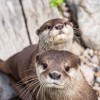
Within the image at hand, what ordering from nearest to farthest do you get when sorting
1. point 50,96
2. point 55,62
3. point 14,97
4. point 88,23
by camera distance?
point 55,62
point 50,96
point 14,97
point 88,23

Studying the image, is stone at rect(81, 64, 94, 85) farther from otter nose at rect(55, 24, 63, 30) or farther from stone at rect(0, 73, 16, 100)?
otter nose at rect(55, 24, 63, 30)

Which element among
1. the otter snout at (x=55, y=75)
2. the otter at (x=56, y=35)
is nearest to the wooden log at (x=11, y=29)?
the otter at (x=56, y=35)

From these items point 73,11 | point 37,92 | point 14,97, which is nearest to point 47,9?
point 73,11

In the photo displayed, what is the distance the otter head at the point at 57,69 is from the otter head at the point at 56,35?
463mm

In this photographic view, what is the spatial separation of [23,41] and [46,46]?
1.09 m

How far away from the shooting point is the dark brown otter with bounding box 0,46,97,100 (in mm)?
4180

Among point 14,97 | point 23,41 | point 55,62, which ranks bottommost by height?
point 14,97

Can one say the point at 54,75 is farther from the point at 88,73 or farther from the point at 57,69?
the point at 88,73

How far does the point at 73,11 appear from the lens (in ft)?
21.0

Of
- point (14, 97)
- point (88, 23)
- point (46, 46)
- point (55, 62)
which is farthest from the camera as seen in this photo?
point (88, 23)

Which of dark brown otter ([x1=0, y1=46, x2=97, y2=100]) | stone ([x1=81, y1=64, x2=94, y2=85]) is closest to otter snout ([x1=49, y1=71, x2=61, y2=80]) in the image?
dark brown otter ([x1=0, y1=46, x2=97, y2=100])

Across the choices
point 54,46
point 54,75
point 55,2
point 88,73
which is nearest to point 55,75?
point 54,75

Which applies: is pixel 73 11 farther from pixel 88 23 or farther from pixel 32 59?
pixel 32 59

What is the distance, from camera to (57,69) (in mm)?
4168
